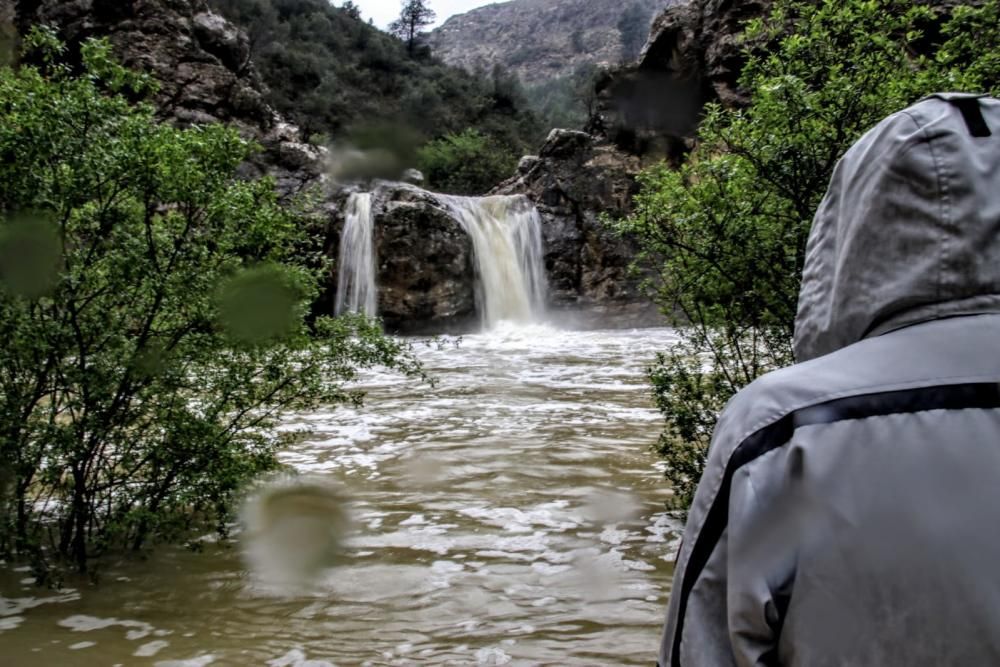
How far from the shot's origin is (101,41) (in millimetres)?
3904

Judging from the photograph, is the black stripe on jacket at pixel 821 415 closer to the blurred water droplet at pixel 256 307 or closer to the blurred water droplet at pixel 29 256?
the blurred water droplet at pixel 256 307

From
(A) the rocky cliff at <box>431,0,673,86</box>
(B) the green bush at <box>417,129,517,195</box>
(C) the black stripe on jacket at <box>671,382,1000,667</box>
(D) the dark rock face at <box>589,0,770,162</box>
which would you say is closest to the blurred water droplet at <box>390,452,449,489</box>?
(C) the black stripe on jacket at <box>671,382,1000,667</box>

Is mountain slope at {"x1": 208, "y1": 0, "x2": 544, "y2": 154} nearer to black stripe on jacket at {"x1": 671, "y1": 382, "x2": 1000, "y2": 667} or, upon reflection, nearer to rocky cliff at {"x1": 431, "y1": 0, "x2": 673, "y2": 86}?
black stripe on jacket at {"x1": 671, "y1": 382, "x2": 1000, "y2": 667}

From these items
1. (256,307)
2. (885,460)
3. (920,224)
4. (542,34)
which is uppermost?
(542,34)

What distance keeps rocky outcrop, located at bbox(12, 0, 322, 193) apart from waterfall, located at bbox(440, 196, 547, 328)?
5.03 metres

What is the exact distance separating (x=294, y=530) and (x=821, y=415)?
176 inches

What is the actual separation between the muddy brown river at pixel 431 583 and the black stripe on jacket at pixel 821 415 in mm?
2271

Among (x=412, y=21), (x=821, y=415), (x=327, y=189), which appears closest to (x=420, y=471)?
(x=821, y=415)

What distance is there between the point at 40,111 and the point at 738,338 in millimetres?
3855

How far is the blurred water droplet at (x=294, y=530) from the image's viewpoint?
4.21 metres

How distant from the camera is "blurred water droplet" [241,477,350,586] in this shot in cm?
421

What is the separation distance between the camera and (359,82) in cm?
4478

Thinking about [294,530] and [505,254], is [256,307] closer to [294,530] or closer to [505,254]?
[294,530]

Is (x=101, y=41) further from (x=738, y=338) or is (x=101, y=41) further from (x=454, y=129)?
(x=454, y=129)
